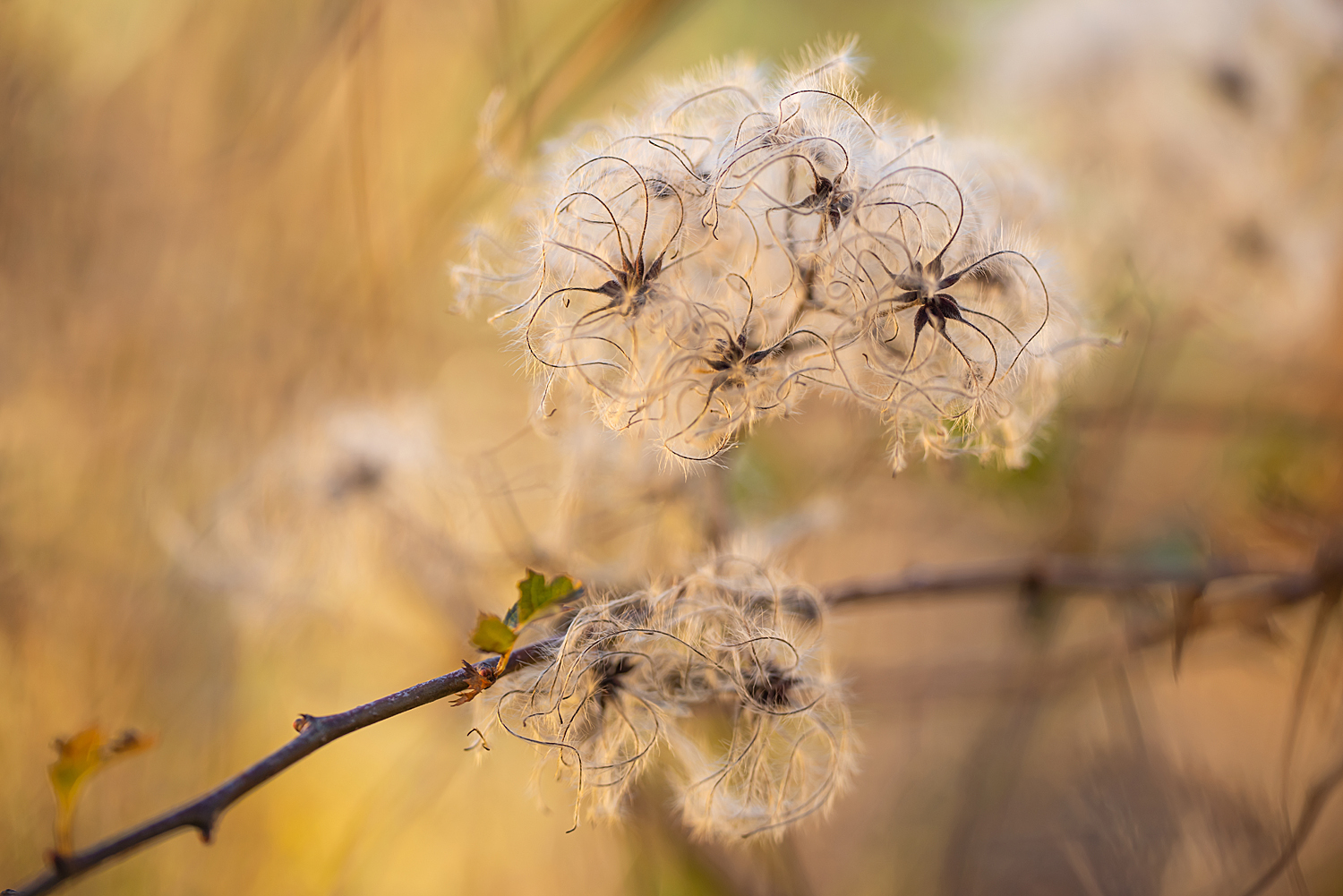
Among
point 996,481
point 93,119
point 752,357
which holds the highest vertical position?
point 93,119

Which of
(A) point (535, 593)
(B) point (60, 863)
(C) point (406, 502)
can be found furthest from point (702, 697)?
(C) point (406, 502)

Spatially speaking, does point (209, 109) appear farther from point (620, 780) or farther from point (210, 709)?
point (620, 780)

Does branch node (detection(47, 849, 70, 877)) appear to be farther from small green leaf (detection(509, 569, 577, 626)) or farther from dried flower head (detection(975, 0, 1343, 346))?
dried flower head (detection(975, 0, 1343, 346))

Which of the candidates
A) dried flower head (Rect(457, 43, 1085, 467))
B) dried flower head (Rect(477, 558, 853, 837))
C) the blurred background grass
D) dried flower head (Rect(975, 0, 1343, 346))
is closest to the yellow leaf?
dried flower head (Rect(477, 558, 853, 837))

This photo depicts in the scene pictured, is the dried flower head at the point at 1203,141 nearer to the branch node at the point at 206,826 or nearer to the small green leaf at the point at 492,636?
the small green leaf at the point at 492,636

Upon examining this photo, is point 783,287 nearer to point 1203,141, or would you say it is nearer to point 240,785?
point 240,785

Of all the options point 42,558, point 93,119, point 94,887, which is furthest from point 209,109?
point 94,887
